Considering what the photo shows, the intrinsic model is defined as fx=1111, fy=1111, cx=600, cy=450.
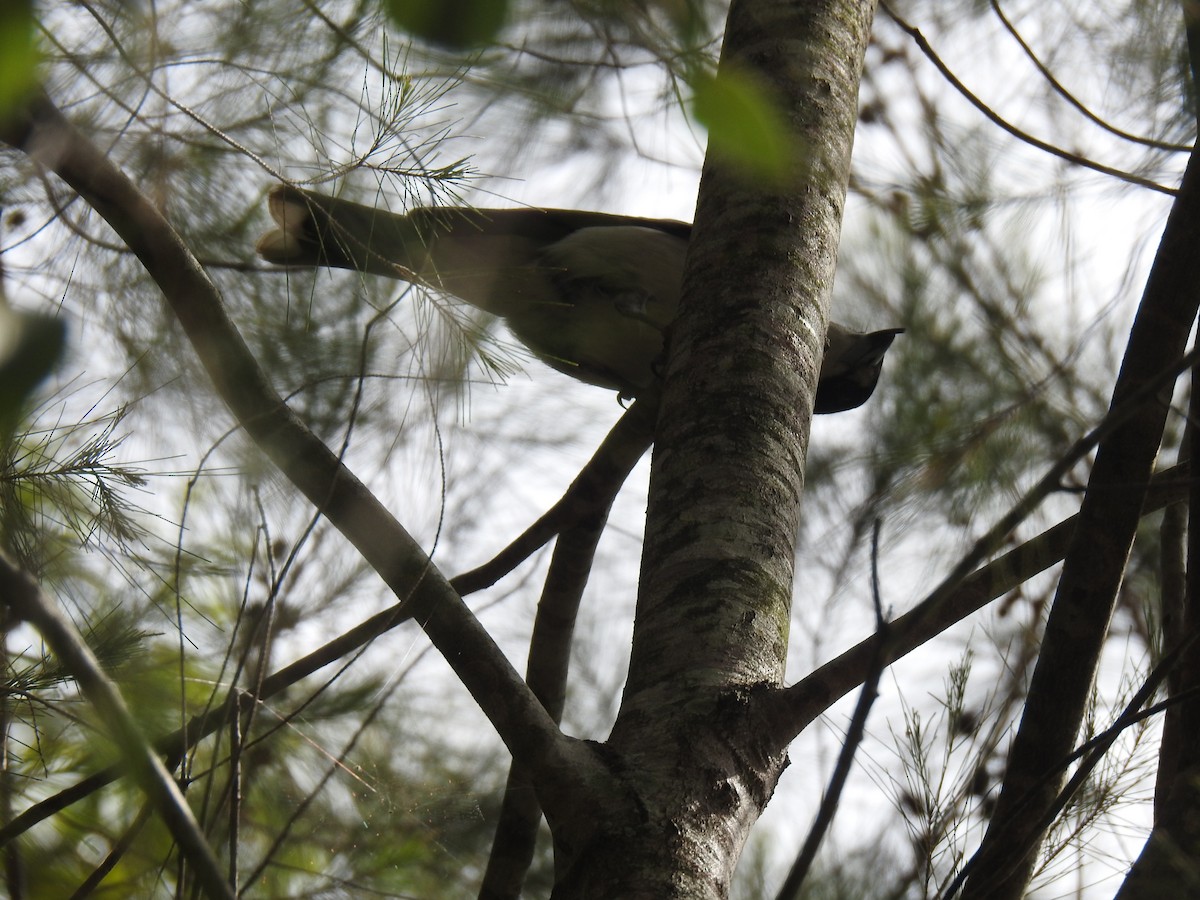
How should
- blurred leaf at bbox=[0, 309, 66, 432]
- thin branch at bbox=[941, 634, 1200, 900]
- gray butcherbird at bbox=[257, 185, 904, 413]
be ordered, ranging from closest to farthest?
1. blurred leaf at bbox=[0, 309, 66, 432]
2. thin branch at bbox=[941, 634, 1200, 900]
3. gray butcherbird at bbox=[257, 185, 904, 413]

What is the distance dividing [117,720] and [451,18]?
36.1 inches

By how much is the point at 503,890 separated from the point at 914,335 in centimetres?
219

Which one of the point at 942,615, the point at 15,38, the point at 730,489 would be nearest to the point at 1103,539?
the point at 942,615

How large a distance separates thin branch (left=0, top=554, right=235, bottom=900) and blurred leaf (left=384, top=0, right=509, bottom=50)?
793 millimetres

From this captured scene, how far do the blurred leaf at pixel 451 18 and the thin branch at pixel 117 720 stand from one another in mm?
793

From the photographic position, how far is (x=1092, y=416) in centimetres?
283

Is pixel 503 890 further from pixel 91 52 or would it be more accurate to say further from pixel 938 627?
pixel 91 52

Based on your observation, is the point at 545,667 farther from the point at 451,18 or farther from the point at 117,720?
the point at 117,720

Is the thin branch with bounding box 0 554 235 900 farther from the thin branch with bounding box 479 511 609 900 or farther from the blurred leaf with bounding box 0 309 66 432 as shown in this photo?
the thin branch with bounding box 479 511 609 900

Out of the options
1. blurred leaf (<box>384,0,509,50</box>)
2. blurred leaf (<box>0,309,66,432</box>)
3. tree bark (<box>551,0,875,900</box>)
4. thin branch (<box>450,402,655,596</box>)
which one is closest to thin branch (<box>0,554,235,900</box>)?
blurred leaf (<box>0,309,66,432</box>)

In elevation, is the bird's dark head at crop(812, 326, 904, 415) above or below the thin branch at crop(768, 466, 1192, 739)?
above

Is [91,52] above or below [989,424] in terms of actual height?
above

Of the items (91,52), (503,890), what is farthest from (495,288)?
(503,890)

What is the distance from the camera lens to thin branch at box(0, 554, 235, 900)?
34.9 inches
